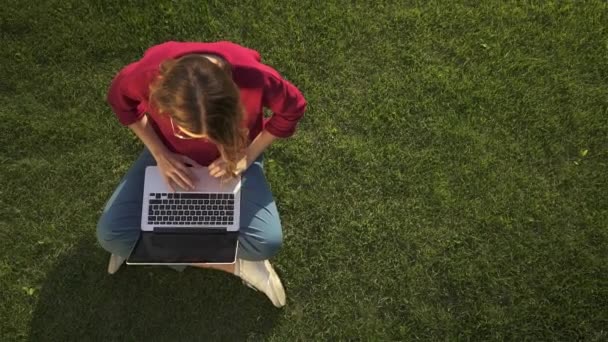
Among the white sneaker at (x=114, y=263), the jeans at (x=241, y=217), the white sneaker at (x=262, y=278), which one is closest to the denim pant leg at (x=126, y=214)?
the jeans at (x=241, y=217)

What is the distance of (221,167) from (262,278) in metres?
0.95

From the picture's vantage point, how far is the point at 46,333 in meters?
3.41

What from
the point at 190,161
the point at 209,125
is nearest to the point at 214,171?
the point at 190,161

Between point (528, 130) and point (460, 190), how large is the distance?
0.78 metres

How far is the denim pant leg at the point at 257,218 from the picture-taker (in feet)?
10.0

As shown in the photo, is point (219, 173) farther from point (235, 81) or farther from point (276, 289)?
point (276, 289)

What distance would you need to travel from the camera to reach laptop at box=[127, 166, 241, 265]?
2.98 meters

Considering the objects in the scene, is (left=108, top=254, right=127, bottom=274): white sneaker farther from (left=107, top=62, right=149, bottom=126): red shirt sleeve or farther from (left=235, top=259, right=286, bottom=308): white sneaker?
(left=107, top=62, right=149, bottom=126): red shirt sleeve

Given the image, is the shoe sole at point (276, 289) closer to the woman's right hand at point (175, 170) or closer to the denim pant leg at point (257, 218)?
the denim pant leg at point (257, 218)

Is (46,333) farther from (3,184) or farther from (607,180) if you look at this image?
(607,180)

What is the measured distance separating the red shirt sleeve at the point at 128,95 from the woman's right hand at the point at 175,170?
10.8 inches

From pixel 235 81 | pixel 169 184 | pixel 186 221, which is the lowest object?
pixel 186 221

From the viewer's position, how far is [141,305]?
11.5ft

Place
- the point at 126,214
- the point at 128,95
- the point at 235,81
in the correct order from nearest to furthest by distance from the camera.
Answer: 1. the point at 235,81
2. the point at 128,95
3. the point at 126,214
